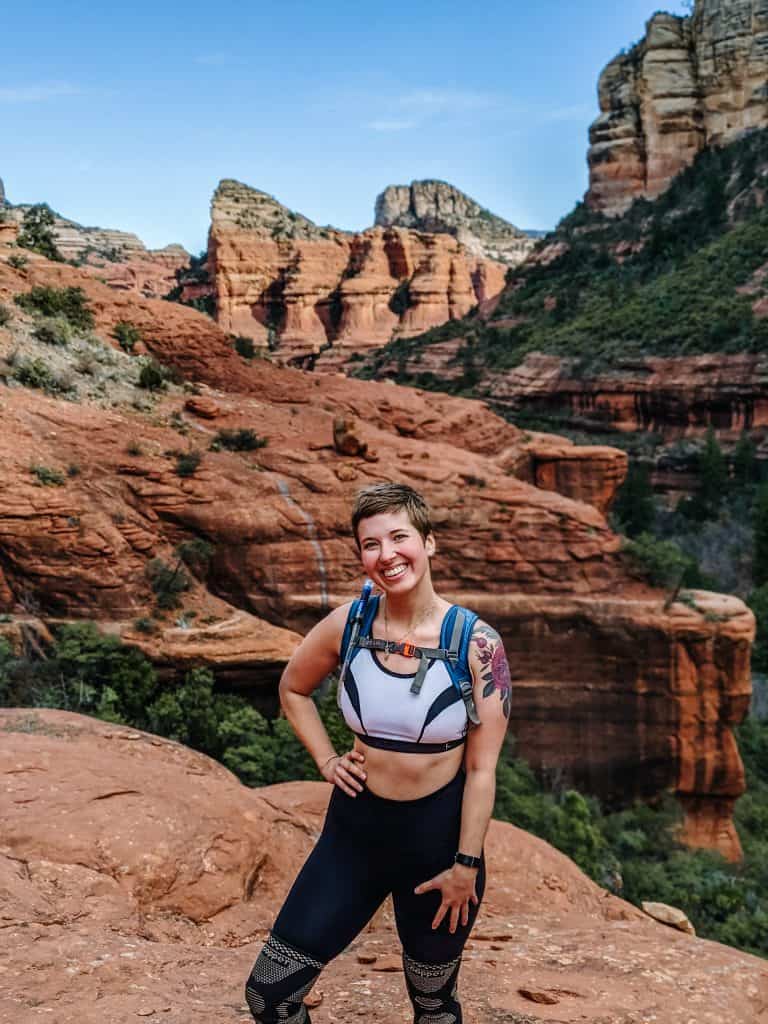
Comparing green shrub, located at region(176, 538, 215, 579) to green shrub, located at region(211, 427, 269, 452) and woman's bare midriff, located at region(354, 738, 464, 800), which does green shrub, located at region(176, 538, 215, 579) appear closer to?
green shrub, located at region(211, 427, 269, 452)

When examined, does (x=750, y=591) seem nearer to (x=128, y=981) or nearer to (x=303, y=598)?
(x=303, y=598)

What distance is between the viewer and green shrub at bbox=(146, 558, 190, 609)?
11906 mm

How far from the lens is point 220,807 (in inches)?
187

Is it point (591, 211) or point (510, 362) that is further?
point (591, 211)

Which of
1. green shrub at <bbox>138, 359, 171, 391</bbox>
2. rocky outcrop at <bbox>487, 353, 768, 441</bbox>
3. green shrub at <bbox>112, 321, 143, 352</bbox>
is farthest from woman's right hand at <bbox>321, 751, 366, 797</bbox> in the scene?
rocky outcrop at <bbox>487, 353, 768, 441</bbox>

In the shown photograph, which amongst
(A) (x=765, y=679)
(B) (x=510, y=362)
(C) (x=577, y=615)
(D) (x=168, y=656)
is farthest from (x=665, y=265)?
(D) (x=168, y=656)

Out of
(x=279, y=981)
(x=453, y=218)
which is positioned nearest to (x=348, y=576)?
(x=279, y=981)

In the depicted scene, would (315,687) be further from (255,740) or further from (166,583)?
(166,583)

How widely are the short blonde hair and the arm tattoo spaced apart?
0.35m

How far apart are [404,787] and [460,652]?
1.46 ft

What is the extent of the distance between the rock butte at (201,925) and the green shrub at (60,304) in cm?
1223

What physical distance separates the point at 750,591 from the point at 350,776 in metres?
25.2

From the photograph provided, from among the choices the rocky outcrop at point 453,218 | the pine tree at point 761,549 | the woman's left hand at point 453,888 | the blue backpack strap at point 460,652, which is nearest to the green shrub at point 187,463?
→ the blue backpack strap at point 460,652

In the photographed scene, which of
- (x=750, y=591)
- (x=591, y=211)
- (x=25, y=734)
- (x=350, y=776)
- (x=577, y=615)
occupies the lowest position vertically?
(x=750, y=591)
